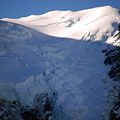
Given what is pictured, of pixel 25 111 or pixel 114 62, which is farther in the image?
pixel 25 111

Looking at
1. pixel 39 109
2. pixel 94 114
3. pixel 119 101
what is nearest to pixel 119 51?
pixel 119 101

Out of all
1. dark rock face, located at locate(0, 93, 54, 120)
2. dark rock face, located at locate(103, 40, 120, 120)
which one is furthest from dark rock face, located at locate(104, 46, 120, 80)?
dark rock face, located at locate(0, 93, 54, 120)

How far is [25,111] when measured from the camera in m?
14.2

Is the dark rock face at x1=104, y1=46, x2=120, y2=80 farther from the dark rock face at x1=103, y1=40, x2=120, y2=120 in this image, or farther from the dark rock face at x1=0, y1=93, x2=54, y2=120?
the dark rock face at x1=0, y1=93, x2=54, y2=120

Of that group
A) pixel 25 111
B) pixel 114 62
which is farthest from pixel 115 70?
pixel 25 111

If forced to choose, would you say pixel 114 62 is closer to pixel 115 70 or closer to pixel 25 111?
pixel 115 70

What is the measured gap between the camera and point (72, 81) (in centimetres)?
19938

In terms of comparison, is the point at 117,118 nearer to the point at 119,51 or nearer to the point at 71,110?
the point at 119,51

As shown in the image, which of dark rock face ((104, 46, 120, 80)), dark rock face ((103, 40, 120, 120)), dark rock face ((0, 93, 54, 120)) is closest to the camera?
dark rock face ((103, 40, 120, 120))

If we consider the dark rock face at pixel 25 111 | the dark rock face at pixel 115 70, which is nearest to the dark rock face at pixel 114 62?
the dark rock face at pixel 115 70

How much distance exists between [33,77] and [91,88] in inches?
1319

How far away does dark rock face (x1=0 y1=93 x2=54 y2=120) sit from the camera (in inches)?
515

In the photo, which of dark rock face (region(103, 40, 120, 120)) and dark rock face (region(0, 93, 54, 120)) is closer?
dark rock face (region(103, 40, 120, 120))

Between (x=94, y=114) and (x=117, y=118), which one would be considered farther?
(x=94, y=114)
